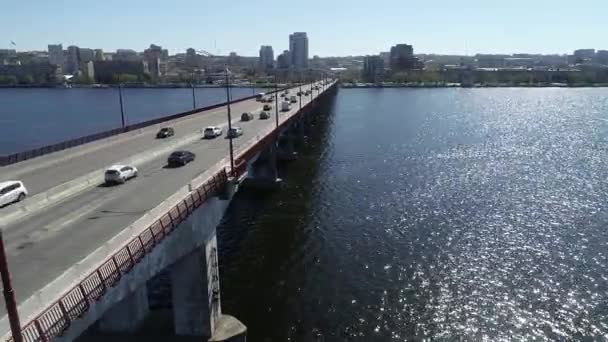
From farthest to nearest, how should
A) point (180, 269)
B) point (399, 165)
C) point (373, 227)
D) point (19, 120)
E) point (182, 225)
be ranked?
point (19, 120)
point (399, 165)
point (373, 227)
point (180, 269)
point (182, 225)

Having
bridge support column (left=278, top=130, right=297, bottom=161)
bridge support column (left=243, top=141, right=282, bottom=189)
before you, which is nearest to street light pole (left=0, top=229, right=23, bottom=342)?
bridge support column (left=243, top=141, right=282, bottom=189)

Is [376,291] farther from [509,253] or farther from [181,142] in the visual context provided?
[181,142]

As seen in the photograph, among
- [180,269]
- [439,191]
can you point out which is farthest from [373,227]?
[180,269]

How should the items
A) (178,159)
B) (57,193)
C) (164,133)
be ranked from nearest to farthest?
(57,193), (178,159), (164,133)

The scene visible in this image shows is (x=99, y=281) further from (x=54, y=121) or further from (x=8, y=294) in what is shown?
(x=54, y=121)

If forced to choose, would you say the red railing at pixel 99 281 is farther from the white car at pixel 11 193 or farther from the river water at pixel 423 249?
the river water at pixel 423 249

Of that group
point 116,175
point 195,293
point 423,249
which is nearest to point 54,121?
point 116,175

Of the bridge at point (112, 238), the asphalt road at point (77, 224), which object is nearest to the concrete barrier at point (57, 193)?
the bridge at point (112, 238)
